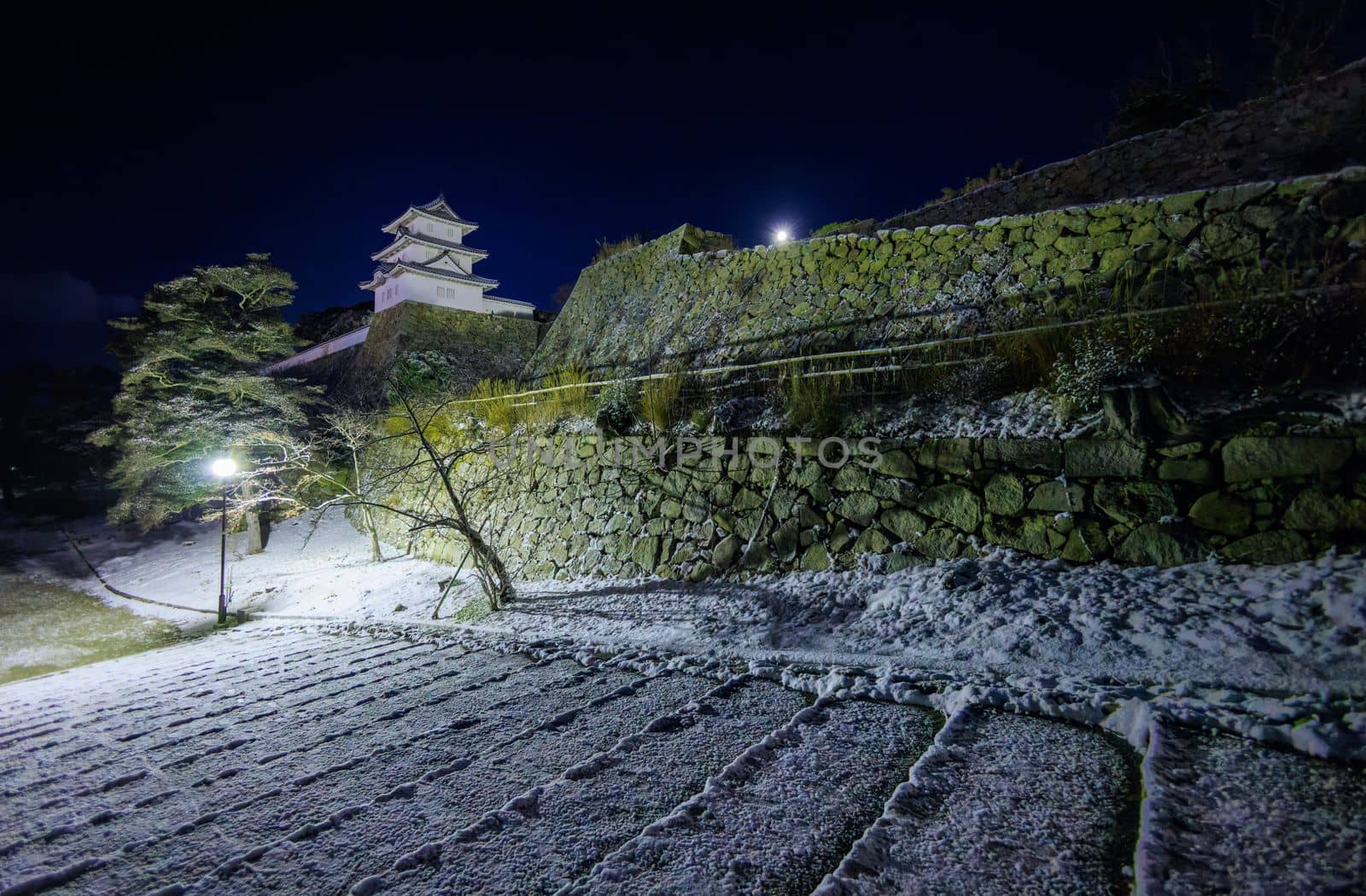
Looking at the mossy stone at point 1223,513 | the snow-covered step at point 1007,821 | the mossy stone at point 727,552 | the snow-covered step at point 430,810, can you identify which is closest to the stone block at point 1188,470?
the mossy stone at point 1223,513

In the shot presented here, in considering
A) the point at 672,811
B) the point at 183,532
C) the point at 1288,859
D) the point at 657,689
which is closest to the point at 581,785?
the point at 672,811

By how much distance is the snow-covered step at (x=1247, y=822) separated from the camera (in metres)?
1.48

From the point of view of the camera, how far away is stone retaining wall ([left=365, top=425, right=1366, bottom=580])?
3.40 meters

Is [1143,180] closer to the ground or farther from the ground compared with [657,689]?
farther from the ground

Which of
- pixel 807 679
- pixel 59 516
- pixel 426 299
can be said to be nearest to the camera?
pixel 807 679

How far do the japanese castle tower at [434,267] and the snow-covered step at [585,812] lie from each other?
25.1 meters

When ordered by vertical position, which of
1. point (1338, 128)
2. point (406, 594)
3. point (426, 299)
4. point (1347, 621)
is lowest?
point (406, 594)

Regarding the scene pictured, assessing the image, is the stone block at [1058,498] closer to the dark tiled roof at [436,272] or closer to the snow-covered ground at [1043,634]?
the snow-covered ground at [1043,634]

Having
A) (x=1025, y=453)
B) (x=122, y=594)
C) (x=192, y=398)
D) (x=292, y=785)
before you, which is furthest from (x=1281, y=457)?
(x=122, y=594)

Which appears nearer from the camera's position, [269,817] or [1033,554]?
[269,817]

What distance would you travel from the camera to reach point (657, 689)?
10.4 ft

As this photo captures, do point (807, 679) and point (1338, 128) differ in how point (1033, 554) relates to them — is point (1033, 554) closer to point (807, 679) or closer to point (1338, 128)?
point (807, 679)

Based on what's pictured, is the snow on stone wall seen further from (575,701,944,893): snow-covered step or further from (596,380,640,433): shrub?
(575,701,944,893): snow-covered step

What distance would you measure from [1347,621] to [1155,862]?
7.82ft
